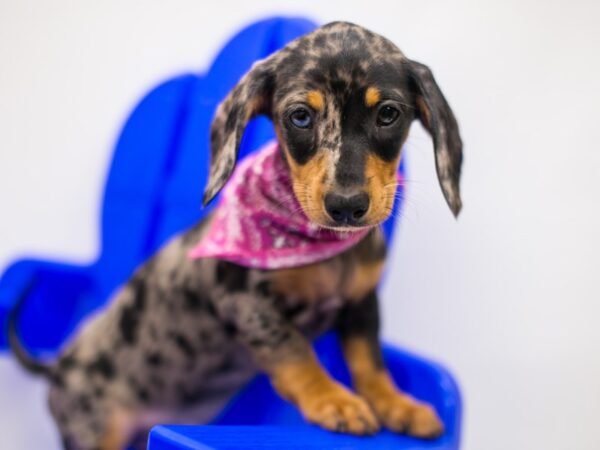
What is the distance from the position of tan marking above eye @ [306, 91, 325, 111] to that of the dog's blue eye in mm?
21

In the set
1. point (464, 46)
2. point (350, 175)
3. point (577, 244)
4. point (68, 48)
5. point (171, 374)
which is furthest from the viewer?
point (68, 48)

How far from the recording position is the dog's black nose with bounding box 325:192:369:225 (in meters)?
0.99

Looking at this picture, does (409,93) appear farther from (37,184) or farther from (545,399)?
(37,184)

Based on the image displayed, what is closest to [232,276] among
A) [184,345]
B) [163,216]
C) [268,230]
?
[268,230]

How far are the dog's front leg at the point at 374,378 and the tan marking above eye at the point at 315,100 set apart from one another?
538mm

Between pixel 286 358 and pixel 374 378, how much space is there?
0.70ft

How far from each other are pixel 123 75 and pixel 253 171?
752 mm

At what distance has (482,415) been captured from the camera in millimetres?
1657

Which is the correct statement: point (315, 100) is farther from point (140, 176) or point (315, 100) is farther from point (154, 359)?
point (140, 176)

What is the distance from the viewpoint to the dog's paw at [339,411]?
1230mm

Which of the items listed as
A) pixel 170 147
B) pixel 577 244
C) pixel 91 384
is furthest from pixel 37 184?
pixel 577 244

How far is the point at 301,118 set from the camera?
1.08m

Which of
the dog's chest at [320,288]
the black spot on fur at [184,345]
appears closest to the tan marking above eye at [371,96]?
the dog's chest at [320,288]

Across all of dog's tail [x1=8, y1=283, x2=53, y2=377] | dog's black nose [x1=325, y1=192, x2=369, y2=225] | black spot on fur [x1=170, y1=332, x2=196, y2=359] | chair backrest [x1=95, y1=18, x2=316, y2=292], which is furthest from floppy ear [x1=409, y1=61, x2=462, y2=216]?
dog's tail [x1=8, y1=283, x2=53, y2=377]
